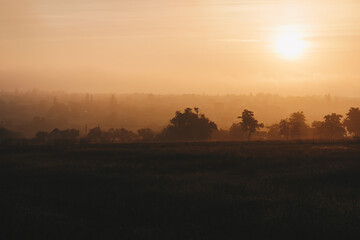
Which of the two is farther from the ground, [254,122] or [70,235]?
[254,122]

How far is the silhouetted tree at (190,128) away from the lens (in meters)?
109

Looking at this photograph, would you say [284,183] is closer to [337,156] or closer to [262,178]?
[262,178]

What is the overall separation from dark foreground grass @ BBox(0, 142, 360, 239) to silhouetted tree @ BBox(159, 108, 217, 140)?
57352 millimetres

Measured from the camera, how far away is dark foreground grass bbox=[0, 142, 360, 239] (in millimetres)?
21438

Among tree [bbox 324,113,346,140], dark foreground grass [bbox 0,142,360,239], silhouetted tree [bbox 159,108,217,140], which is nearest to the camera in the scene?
dark foreground grass [bbox 0,142,360,239]

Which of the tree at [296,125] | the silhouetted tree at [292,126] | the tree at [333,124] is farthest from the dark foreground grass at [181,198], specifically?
the tree at [333,124]

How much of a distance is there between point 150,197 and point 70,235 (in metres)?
9.33

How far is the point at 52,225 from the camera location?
22.3m

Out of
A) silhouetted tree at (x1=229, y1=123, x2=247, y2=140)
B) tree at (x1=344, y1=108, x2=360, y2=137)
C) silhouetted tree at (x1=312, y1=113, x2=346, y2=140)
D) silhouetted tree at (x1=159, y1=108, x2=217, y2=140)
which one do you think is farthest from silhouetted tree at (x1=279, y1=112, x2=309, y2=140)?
silhouetted tree at (x1=159, y1=108, x2=217, y2=140)

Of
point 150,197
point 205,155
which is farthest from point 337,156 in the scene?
point 150,197

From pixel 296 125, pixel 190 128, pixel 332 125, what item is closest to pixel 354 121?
pixel 332 125

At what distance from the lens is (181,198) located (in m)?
28.6

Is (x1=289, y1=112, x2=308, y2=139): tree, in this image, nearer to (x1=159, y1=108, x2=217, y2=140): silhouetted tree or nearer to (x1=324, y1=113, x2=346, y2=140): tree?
(x1=324, y1=113, x2=346, y2=140): tree

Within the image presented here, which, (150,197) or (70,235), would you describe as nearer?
(70,235)
